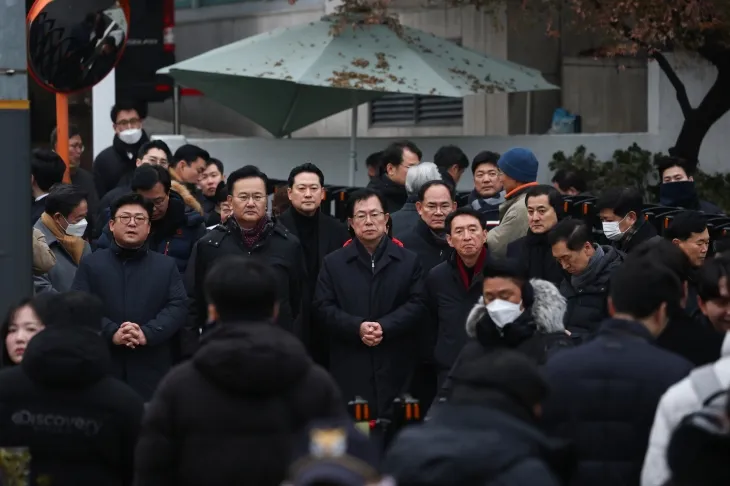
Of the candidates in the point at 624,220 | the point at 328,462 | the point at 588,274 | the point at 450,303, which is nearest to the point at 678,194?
the point at 624,220

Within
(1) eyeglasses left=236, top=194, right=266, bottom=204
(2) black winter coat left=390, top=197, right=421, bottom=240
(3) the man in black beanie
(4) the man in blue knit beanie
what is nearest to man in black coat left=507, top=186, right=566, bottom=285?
(4) the man in blue knit beanie

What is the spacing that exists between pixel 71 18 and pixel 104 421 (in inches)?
188

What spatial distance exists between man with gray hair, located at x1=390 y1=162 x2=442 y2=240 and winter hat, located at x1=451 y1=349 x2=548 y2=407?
502 cm

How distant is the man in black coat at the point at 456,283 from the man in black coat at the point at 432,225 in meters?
0.67

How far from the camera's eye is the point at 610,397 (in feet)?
17.0

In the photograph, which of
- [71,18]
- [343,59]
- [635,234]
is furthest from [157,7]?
[635,234]

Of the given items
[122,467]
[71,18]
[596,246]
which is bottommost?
[122,467]

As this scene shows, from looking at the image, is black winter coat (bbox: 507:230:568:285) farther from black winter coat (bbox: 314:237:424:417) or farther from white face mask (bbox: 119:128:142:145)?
white face mask (bbox: 119:128:142:145)

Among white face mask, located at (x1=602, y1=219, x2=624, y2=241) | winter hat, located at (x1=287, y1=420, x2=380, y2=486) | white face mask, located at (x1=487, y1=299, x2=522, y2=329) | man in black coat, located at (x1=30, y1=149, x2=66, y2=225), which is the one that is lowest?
winter hat, located at (x1=287, y1=420, x2=380, y2=486)

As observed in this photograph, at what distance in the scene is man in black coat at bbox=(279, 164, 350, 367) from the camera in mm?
9328

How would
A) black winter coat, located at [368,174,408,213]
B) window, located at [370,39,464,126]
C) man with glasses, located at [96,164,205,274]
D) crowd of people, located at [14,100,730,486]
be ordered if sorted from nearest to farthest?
crowd of people, located at [14,100,730,486], man with glasses, located at [96,164,205,274], black winter coat, located at [368,174,408,213], window, located at [370,39,464,126]

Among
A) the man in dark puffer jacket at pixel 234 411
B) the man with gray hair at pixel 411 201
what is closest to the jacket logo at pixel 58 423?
the man in dark puffer jacket at pixel 234 411

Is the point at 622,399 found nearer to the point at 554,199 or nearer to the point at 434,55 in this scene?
the point at 554,199

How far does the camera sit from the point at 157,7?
19.6 m
